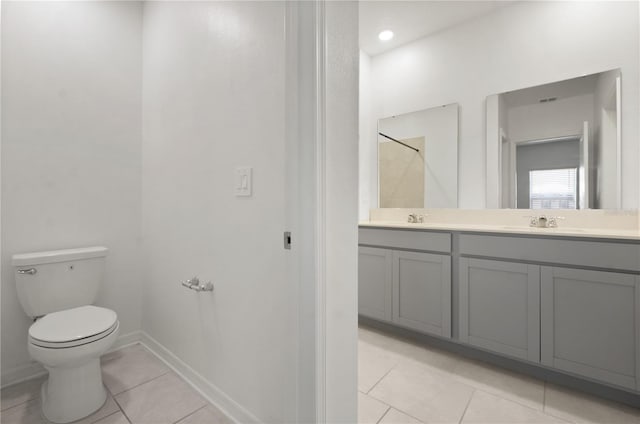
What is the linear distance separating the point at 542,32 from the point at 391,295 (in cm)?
221

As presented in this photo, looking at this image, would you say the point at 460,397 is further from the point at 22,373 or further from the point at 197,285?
the point at 22,373

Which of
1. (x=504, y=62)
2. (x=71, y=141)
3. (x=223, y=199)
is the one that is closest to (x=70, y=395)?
(x=223, y=199)

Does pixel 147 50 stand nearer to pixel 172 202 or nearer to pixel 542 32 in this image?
pixel 172 202

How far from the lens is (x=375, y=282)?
2297 millimetres

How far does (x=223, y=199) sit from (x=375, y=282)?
57.0 inches

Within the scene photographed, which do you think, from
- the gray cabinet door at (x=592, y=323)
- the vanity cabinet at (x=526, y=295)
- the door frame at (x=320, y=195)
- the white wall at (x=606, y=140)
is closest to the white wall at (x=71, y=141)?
the door frame at (x=320, y=195)

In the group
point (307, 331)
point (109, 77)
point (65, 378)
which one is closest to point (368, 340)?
point (307, 331)

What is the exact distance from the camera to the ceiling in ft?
7.26

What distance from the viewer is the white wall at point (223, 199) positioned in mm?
1098

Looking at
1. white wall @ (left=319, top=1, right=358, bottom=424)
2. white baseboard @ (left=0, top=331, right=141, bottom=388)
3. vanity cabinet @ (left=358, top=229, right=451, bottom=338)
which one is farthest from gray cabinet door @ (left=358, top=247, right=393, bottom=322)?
white baseboard @ (left=0, top=331, right=141, bottom=388)

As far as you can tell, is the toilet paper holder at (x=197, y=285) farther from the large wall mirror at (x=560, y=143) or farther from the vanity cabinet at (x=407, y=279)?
the large wall mirror at (x=560, y=143)

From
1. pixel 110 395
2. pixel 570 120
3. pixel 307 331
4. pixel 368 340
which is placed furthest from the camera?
pixel 368 340

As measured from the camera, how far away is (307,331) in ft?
2.96

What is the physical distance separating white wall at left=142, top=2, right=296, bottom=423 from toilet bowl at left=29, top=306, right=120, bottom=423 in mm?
374
